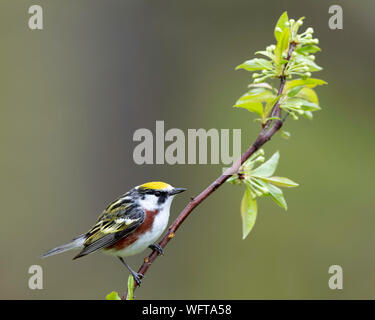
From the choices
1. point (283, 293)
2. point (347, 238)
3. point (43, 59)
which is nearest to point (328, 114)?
point (347, 238)

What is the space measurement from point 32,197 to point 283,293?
409 centimetres

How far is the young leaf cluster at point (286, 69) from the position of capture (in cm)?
272

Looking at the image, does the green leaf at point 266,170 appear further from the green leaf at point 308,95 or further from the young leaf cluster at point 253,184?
the green leaf at point 308,95

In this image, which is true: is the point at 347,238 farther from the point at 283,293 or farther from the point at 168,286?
the point at 168,286

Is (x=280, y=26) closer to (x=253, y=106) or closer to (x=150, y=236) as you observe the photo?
(x=253, y=106)

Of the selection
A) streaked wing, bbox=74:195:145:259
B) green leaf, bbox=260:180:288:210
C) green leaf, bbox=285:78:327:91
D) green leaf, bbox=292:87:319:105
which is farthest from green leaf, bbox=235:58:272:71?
streaked wing, bbox=74:195:145:259

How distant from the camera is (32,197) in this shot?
26.8 feet

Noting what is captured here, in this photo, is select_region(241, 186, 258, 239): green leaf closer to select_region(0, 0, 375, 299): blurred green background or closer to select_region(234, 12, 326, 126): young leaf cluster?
select_region(234, 12, 326, 126): young leaf cluster

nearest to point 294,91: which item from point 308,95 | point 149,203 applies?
point 308,95

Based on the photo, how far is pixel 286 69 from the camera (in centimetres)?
277

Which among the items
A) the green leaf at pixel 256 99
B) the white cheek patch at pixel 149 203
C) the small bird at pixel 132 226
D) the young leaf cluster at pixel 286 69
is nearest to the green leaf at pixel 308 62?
the young leaf cluster at pixel 286 69

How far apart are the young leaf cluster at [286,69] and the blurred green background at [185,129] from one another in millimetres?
5406

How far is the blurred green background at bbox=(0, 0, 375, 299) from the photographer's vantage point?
7.95 metres

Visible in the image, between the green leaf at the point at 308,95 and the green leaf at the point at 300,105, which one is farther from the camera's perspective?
the green leaf at the point at 308,95
